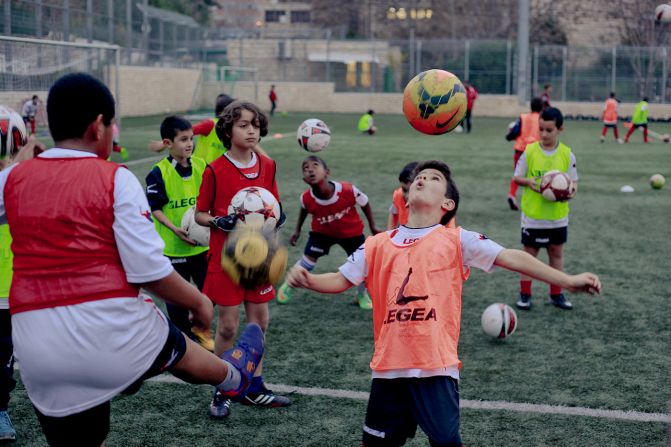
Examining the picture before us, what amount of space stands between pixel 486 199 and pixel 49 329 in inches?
527

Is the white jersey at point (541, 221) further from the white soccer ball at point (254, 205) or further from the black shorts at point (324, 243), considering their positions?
the white soccer ball at point (254, 205)

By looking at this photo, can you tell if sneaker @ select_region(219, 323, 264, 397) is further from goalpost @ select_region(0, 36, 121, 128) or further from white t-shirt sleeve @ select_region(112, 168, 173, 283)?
goalpost @ select_region(0, 36, 121, 128)

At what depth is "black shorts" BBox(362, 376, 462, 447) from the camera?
3.65 metres

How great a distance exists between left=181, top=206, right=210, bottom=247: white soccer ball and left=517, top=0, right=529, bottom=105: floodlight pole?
128ft

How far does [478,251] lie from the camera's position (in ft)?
12.8

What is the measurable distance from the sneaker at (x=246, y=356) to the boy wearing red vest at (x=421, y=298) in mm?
526

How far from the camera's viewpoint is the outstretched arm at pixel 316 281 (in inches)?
154

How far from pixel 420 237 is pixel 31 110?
737 inches

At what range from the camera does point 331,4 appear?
8256 centimetres

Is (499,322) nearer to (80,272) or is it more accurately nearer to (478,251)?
(478,251)

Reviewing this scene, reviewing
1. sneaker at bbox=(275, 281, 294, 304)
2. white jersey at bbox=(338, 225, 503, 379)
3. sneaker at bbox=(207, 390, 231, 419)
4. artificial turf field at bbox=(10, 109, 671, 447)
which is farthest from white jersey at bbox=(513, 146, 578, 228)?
white jersey at bbox=(338, 225, 503, 379)

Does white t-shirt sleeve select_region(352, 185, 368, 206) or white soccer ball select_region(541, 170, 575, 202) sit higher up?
white soccer ball select_region(541, 170, 575, 202)

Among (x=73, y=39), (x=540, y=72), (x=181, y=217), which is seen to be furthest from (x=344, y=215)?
(x=540, y=72)

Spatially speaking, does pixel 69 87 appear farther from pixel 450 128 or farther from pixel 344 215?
pixel 344 215
